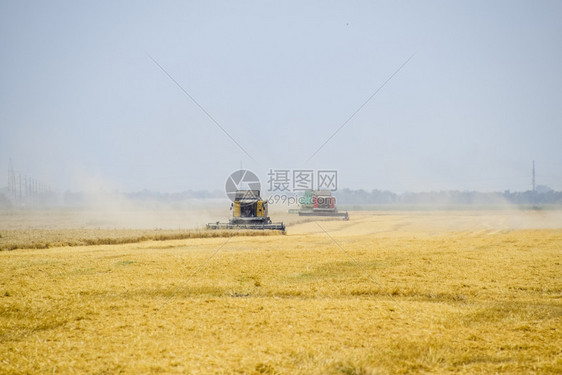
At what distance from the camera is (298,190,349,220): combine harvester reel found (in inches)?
2094

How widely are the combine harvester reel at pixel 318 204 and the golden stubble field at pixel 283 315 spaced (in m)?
34.3

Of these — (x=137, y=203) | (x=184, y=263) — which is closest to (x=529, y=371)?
(x=184, y=263)

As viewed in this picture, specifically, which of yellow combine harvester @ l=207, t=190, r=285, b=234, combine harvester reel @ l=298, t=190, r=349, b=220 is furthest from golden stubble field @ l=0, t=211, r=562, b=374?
combine harvester reel @ l=298, t=190, r=349, b=220

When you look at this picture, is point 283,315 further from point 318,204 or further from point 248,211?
point 318,204

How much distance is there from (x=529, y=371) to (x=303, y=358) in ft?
13.2

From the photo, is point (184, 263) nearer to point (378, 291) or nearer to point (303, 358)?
point (378, 291)

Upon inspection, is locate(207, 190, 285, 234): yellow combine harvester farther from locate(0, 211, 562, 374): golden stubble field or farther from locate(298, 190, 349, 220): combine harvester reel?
locate(0, 211, 562, 374): golden stubble field

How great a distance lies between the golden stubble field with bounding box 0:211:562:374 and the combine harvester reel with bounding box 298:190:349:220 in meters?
34.3

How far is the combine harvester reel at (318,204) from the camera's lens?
53188 millimetres

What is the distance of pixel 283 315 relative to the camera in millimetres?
10266

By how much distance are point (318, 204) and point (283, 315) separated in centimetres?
4364

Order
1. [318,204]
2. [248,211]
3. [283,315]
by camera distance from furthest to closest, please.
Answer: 1. [318,204]
2. [248,211]
3. [283,315]

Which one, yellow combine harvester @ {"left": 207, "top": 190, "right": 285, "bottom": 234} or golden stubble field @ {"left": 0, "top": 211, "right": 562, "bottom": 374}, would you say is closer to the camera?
golden stubble field @ {"left": 0, "top": 211, "right": 562, "bottom": 374}

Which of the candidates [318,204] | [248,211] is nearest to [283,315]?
[248,211]
